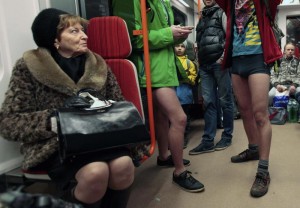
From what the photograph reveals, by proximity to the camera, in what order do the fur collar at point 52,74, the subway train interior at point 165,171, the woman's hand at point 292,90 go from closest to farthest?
1. the fur collar at point 52,74
2. the subway train interior at point 165,171
3. the woman's hand at point 292,90

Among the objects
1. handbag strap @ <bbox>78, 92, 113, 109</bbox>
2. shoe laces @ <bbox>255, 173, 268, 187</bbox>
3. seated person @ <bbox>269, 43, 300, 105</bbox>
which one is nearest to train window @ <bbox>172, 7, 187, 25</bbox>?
seated person @ <bbox>269, 43, 300, 105</bbox>

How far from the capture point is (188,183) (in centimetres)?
222

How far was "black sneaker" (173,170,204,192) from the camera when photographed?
2.19 meters

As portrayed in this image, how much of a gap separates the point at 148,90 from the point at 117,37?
39 centimetres

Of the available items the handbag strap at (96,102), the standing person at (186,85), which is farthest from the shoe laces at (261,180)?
the standing person at (186,85)

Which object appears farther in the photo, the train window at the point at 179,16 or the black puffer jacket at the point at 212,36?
the train window at the point at 179,16

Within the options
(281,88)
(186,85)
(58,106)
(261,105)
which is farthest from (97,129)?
(281,88)

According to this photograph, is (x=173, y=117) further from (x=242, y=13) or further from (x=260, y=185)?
(x=242, y=13)

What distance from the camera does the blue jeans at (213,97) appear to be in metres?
3.18

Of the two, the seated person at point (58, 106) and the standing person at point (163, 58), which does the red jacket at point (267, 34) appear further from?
the seated person at point (58, 106)

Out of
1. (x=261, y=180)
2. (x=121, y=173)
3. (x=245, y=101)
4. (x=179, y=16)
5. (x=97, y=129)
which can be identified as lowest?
(x=261, y=180)

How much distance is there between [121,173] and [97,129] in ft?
0.87

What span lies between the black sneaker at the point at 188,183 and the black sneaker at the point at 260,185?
1.12ft

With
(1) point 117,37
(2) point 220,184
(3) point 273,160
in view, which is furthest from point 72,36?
(3) point 273,160
